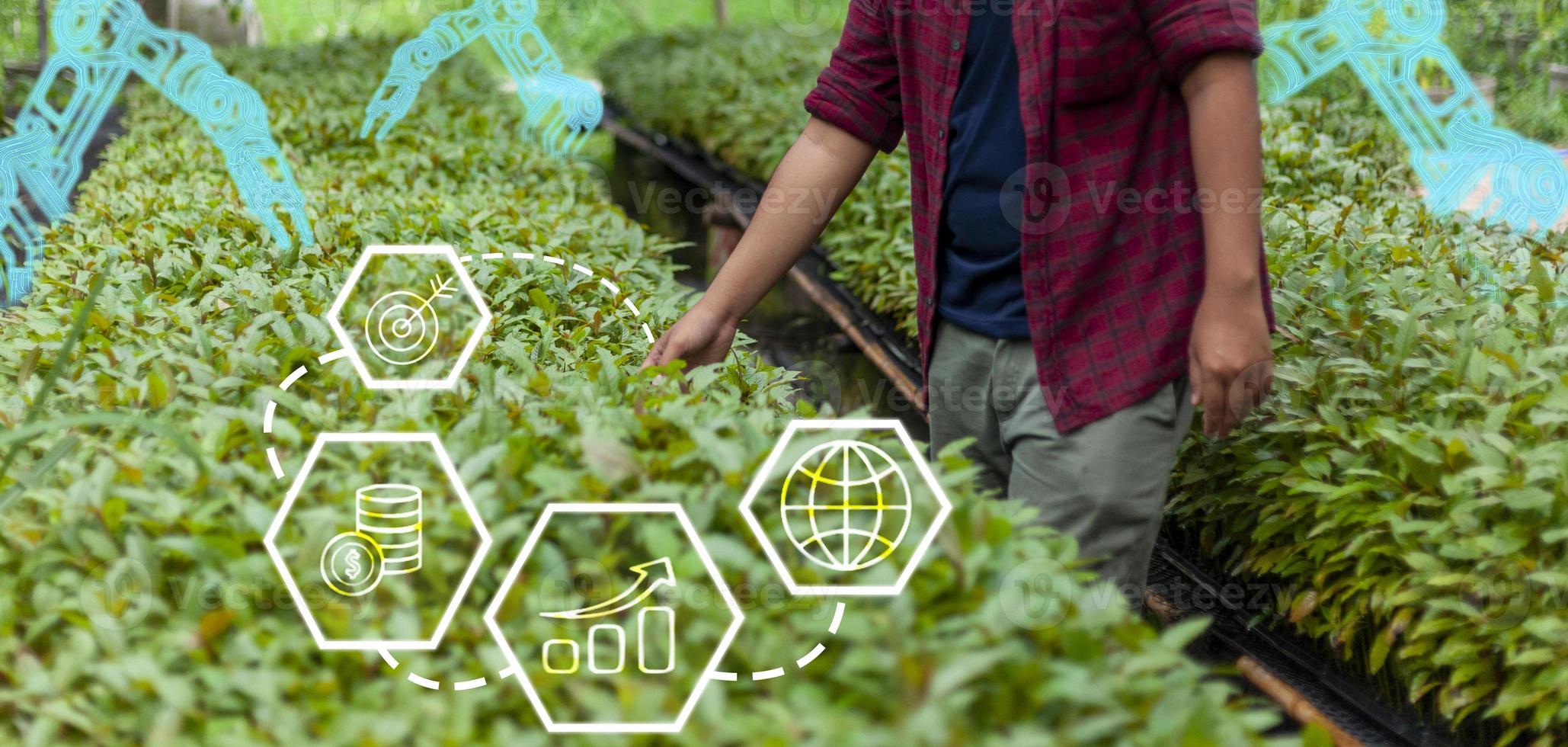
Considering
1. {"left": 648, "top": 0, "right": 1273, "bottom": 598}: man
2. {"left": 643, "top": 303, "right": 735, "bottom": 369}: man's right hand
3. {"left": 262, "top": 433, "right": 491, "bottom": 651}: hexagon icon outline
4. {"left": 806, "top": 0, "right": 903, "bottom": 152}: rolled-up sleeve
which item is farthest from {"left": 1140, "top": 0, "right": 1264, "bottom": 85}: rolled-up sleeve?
{"left": 262, "top": 433, "right": 491, "bottom": 651}: hexagon icon outline

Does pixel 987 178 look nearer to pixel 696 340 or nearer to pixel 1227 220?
pixel 1227 220

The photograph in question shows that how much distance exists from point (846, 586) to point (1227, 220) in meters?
0.78

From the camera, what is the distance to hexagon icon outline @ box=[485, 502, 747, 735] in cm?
120

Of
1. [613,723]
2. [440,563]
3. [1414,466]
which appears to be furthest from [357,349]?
[1414,466]

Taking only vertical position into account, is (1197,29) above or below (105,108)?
above

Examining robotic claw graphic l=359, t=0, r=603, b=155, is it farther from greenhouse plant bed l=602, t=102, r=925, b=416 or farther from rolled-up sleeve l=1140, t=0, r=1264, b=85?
rolled-up sleeve l=1140, t=0, r=1264, b=85

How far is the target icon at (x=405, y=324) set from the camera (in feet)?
5.67

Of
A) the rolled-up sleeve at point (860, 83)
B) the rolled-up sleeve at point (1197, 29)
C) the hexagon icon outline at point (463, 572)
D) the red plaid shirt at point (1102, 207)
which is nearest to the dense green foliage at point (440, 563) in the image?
the hexagon icon outline at point (463, 572)

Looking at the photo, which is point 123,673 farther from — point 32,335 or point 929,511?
point 32,335

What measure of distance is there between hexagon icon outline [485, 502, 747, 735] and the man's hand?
80 centimetres

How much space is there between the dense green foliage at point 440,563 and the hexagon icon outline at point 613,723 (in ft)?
0.05

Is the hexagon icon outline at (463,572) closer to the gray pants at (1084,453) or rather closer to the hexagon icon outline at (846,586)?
the hexagon icon outline at (846,586)

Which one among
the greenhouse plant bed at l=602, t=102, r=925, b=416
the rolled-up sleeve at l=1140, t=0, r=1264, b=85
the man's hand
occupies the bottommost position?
the greenhouse plant bed at l=602, t=102, r=925, b=416

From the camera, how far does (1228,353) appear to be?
5.84 ft
